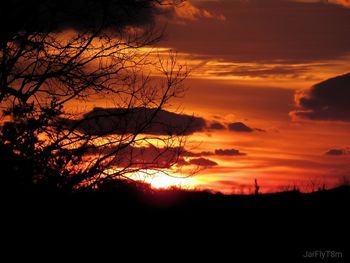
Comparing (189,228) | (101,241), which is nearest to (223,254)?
(189,228)

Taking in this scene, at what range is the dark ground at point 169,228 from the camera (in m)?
11.6

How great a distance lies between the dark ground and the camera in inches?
457

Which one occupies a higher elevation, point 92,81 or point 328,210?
point 92,81

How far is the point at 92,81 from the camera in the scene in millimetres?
13164

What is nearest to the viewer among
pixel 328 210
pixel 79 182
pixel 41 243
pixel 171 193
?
pixel 41 243

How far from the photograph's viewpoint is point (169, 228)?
42.4 feet

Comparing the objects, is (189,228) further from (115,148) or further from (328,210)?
(328,210)

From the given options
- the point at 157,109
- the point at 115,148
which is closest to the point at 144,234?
the point at 115,148

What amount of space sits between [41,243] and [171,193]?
4629 millimetres

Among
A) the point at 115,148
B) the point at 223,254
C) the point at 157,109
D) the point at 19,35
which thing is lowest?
the point at 223,254

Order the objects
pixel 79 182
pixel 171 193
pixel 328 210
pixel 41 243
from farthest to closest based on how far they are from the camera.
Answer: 1. pixel 171 193
2. pixel 328 210
3. pixel 79 182
4. pixel 41 243

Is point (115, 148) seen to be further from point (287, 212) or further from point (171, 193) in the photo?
point (287, 212)

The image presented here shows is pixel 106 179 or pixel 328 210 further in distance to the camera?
pixel 328 210

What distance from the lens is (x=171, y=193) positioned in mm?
15523
